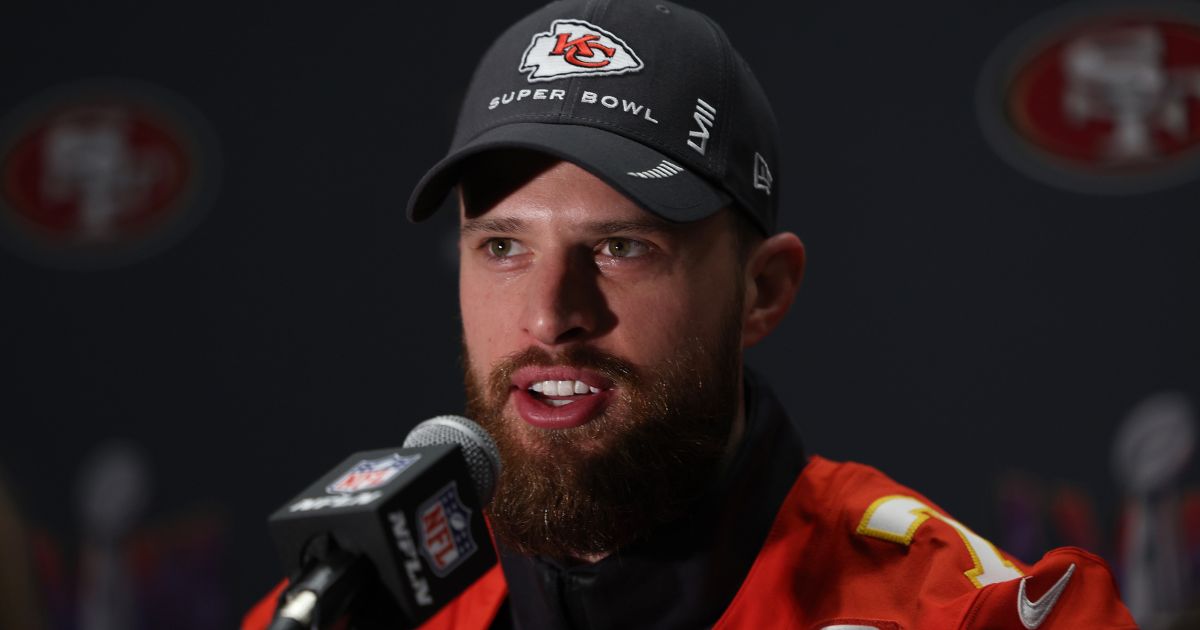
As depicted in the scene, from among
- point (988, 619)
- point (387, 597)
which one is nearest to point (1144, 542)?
point (988, 619)

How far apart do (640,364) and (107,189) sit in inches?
60.8

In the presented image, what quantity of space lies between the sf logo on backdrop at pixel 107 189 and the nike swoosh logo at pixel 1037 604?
163cm

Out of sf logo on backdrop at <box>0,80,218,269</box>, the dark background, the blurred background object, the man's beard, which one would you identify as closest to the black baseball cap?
the man's beard

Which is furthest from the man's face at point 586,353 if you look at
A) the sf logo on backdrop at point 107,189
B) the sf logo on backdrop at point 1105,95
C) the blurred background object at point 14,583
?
the sf logo on backdrop at point 107,189

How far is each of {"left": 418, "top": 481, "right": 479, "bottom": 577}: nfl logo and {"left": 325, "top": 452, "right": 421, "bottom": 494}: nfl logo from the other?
0.02 meters

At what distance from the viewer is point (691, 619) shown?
101 cm

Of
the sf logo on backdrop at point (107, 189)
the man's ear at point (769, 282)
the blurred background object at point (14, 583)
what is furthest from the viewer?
the sf logo on backdrop at point (107, 189)

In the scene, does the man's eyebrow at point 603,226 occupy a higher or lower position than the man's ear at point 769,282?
higher

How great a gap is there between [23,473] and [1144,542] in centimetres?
186

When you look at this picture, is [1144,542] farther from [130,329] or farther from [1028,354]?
[130,329]

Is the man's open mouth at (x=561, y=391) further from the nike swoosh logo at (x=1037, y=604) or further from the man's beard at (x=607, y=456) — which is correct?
the nike swoosh logo at (x=1037, y=604)

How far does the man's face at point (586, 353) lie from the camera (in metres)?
0.97

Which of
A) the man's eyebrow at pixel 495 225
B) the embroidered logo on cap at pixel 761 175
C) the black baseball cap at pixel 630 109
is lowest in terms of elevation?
the man's eyebrow at pixel 495 225

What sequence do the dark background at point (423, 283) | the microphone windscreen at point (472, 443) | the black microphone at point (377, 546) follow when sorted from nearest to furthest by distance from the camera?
the black microphone at point (377, 546) < the microphone windscreen at point (472, 443) < the dark background at point (423, 283)
